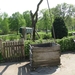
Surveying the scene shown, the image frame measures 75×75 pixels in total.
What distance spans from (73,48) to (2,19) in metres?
45.1

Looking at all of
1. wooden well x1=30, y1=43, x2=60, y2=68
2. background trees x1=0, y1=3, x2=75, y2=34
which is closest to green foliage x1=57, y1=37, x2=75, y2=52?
wooden well x1=30, y1=43, x2=60, y2=68

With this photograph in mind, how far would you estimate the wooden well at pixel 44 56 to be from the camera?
771cm

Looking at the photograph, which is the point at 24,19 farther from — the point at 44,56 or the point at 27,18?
the point at 44,56

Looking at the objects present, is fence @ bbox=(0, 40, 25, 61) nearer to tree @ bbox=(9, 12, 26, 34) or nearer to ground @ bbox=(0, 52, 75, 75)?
ground @ bbox=(0, 52, 75, 75)

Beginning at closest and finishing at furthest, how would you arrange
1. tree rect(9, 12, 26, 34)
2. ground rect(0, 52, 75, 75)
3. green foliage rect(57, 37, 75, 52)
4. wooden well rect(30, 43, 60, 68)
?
1. ground rect(0, 52, 75, 75)
2. wooden well rect(30, 43, 60, 68)
3. green foliage rect(57, 37, 75, 52)
4. tree rect(9, 12, 26, 34)

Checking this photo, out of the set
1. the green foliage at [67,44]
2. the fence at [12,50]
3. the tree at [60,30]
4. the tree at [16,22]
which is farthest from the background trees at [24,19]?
the fence at [12,50]

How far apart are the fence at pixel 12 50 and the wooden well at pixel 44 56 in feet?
6.17

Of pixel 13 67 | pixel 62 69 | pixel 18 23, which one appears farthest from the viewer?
pixel 18 23

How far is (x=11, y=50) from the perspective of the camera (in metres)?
9.43

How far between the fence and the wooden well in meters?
1.88

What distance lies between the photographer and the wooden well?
7.71 m

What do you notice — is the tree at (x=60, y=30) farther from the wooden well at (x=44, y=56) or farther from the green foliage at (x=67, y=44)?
the wooden well at (x=44, y=56)

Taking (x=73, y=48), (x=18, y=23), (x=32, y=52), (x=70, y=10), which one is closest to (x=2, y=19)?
(x=18, y=23)

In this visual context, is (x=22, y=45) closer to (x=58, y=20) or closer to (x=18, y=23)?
(x=58, y=20)
